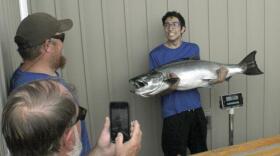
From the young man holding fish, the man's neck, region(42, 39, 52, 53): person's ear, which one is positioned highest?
region(42, 39, 52, 53): person's ear

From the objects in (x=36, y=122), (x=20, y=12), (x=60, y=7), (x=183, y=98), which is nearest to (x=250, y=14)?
(x=183, y=98)

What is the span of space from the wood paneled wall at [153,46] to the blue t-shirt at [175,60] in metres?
0.28

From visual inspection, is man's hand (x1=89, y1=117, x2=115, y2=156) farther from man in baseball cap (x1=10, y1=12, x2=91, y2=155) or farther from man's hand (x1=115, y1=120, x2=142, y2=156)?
man in baseball cap (x1=10, y1=12, x2=91, y2=155)

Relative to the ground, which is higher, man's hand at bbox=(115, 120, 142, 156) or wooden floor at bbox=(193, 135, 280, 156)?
man's hand at bbox=(115, 120, 142, 156)

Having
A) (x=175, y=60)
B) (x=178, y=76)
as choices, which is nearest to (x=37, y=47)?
(x=178, y=76)

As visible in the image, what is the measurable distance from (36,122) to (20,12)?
6.08 ft

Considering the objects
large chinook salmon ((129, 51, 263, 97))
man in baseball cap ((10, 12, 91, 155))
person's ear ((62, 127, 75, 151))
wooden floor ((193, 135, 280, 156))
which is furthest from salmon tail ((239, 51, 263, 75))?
person's ear ((62, 127, 75, 151))

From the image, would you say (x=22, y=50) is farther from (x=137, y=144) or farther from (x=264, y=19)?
(x=264, y=19)

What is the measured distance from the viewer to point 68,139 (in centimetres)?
100

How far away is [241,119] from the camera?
3.76 m

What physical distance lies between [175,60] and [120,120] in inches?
60.6

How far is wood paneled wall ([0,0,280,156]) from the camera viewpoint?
10.2 ft

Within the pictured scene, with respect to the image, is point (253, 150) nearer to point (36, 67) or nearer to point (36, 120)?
point (36, 67)

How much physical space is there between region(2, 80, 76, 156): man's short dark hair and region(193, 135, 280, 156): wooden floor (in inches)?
80.4
